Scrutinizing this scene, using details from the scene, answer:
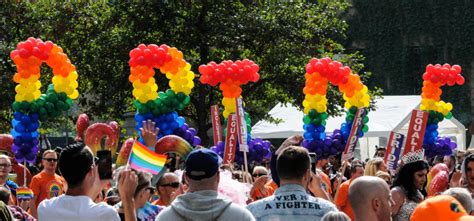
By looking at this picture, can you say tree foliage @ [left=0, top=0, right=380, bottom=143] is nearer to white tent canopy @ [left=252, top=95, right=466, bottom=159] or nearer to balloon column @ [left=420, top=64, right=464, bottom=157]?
white tent canopy @ [left=252, top=95, right=466, bottom=159]

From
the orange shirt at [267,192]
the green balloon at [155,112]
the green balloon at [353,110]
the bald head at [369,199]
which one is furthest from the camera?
the green balloon at [353,110]

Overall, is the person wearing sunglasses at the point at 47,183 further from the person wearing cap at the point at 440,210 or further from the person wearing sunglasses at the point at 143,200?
the person wearing cap at the point at 440,210

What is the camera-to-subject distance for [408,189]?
8.70 metres

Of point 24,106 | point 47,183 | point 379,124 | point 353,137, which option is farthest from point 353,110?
point 379,124

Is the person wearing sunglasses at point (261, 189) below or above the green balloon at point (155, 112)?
below

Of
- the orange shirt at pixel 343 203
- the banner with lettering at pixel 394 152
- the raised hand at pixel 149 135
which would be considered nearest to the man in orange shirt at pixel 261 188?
the orange shirt at pixel 343 203

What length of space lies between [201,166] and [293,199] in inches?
29.6

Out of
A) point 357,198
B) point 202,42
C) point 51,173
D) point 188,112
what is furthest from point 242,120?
point 188,112

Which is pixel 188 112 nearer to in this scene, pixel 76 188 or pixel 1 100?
pixel 1 100

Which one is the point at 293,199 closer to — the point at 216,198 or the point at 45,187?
the point at 216,198

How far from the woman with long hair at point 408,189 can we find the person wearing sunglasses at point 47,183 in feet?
13.6

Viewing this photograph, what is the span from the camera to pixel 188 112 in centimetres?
3086

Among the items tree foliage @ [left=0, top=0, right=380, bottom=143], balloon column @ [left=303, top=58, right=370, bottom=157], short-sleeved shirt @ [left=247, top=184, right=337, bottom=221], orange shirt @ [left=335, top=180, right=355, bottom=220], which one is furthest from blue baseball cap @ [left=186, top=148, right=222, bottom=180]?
tree foliage @ [left=0, top=0, right=380, bottom=143]

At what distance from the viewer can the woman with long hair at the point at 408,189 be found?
822 cm
